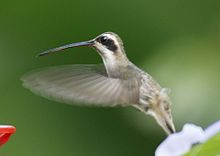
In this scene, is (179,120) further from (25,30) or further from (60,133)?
(25,30)

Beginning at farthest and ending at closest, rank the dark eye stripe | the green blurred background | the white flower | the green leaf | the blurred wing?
the green blurred background < the dark eye stripe < the blurred wing < the white flower < the green leaf

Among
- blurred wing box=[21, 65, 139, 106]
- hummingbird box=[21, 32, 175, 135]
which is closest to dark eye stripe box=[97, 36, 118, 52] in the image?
hummingbird box=[21, 32, 175, 135]

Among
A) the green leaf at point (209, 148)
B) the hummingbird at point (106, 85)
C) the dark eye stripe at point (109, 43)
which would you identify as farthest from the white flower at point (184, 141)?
the dark eye stripe at point (109, 43)

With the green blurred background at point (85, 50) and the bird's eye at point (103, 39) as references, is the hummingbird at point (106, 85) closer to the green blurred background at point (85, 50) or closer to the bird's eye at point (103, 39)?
the bird's eye at point (103, 39)

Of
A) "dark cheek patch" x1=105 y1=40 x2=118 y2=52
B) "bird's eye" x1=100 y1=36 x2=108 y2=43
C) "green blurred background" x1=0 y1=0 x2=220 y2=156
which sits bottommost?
"green blurred background" x1=0 y1=0 x2=220 y2=156

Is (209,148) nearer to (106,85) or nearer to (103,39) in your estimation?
(106,85)

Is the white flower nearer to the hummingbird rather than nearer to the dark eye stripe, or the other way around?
the hummingbird

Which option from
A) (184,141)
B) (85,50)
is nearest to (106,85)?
(184,141)
